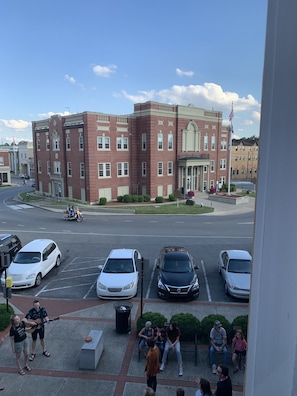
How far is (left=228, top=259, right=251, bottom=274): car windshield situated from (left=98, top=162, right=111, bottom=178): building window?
2675cm

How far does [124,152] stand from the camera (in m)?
39.9

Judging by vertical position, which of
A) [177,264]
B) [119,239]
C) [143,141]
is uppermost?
[143,141]

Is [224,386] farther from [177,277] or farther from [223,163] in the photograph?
[223,163]

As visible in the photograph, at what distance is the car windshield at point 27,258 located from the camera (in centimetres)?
1355

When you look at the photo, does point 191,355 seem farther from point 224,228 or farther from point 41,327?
point 224,228

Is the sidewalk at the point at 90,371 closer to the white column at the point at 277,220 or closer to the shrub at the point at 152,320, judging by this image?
the shrub at the point at 152,320

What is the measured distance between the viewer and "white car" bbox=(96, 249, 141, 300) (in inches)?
459

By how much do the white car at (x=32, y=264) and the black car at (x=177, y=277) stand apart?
5.08 m

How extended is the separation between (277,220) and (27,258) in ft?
43.5

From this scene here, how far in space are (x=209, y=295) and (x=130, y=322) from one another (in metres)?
3.99

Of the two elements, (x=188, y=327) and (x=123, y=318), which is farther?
(x=123, y=318)

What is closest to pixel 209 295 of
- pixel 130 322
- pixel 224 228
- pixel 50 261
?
pixel 130 322

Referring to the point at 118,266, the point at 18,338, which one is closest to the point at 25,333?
the point at 18,338

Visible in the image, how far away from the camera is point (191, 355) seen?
8.41 metres
